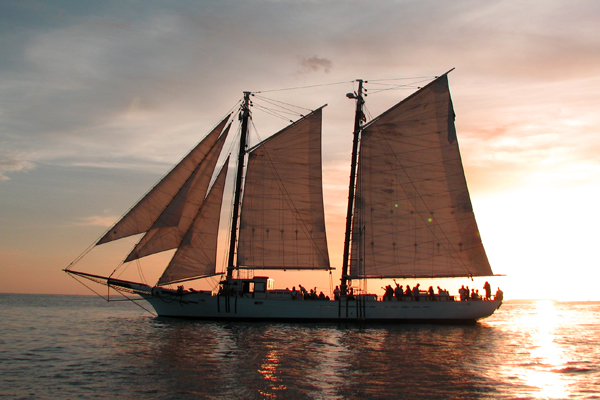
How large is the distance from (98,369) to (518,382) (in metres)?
18.4

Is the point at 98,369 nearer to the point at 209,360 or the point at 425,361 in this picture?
the point at 209,360

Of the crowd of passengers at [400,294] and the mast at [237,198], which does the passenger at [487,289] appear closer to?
the crowd of passengers at [400,294]

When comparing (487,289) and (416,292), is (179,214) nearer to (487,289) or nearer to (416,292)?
(416,292)

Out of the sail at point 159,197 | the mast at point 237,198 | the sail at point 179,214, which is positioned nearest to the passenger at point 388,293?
the mast at point 237,198

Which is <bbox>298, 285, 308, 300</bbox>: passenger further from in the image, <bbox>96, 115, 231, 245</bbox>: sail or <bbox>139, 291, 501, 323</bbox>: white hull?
<bbox>96, 115, 231, 245</bbox>: sail

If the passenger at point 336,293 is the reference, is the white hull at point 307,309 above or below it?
below

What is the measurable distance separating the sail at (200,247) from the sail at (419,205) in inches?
478

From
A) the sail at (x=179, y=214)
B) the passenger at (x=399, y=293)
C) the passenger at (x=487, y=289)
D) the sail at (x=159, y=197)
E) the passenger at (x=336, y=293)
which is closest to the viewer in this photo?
the sail at (x=159, y=197)

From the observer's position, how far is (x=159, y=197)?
4206 cm

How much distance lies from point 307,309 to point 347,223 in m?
8.48

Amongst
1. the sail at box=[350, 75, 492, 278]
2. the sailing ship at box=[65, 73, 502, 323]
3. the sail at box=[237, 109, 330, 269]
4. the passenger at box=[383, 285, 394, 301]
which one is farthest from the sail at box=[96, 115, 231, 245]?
the passenger at box=[383, 285, 394, 301]

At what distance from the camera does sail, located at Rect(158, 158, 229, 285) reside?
42781 mm

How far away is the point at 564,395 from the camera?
19484 millimetres

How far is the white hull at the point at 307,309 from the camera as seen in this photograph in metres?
43.3
